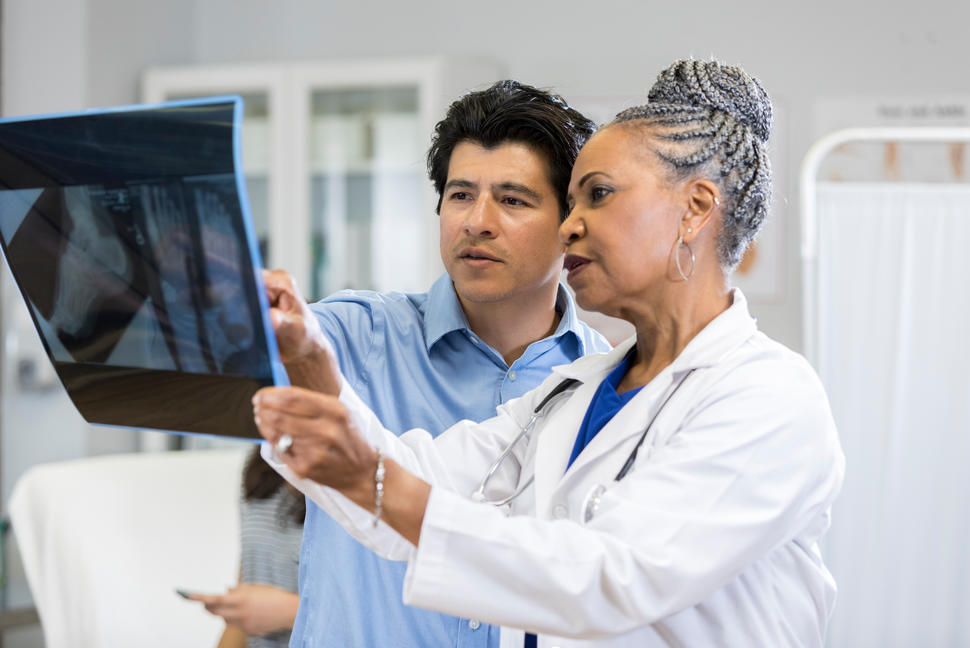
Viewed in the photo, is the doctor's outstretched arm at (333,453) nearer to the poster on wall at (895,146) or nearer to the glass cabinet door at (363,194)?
the glass cabinet door at (363,194)

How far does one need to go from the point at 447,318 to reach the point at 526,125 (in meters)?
0.28

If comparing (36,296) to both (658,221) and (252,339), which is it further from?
(658,221)

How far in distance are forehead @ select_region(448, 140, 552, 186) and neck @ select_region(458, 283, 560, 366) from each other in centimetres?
17

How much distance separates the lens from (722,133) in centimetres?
108

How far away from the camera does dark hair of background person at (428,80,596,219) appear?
140 cm

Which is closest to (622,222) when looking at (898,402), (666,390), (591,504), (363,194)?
(666,390)

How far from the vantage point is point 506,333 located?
1.48m

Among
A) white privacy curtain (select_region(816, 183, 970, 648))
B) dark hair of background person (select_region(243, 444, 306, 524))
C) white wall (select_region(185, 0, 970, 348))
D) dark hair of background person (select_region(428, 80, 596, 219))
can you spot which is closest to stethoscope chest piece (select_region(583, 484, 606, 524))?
dark hair of background person (select_region(428, 80, 596, 219))

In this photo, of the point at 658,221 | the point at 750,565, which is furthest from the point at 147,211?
the point at 750,565

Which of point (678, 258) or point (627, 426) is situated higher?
point (678, 258)

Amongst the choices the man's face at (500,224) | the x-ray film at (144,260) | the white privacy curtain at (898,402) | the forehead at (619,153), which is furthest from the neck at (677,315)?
the white privacy curtain at (898,402)

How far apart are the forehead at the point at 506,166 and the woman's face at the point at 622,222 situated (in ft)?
1.00

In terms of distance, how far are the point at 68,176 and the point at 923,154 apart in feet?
11.0

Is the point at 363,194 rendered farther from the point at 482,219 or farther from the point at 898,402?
the point at 482,219
